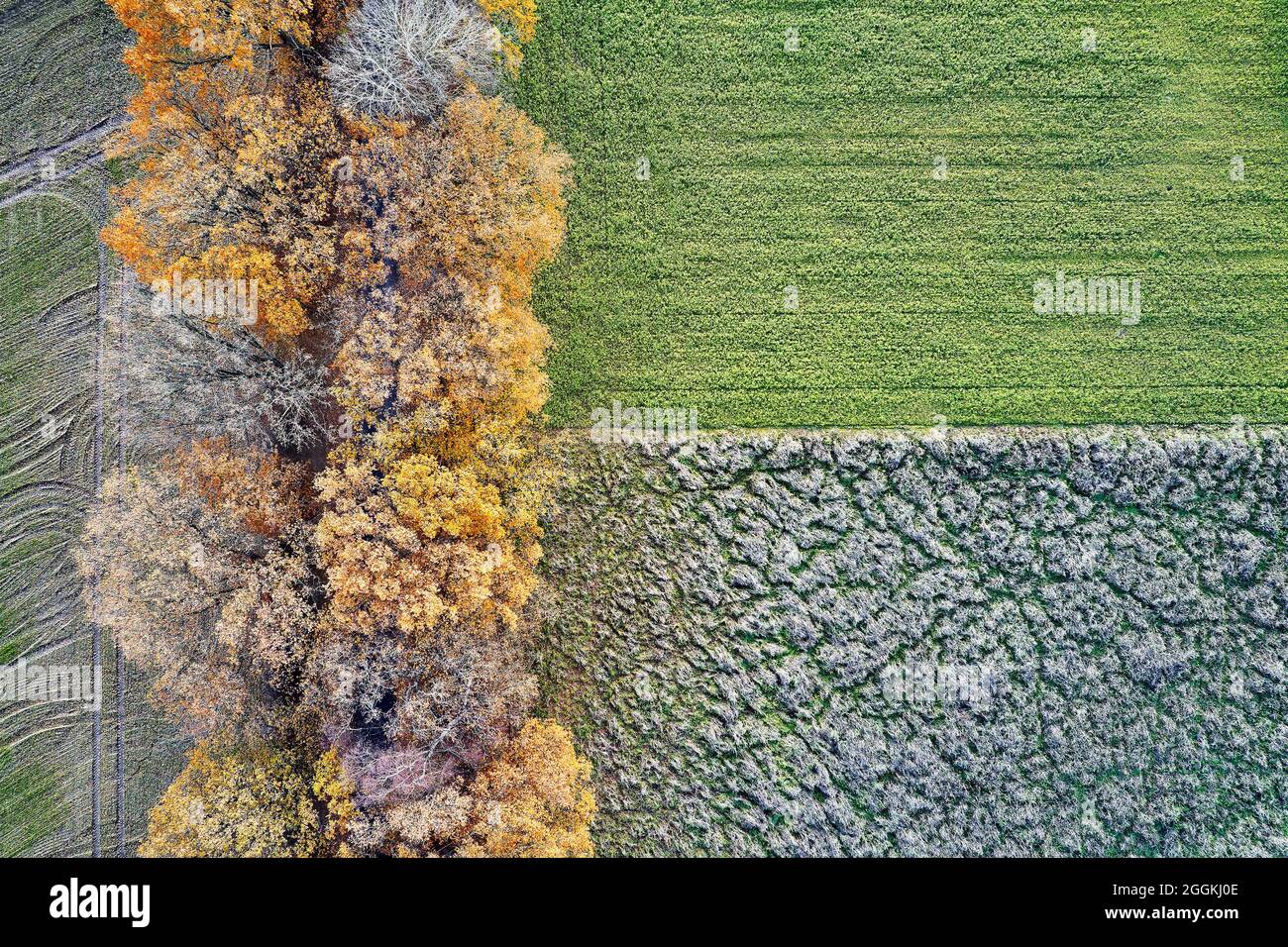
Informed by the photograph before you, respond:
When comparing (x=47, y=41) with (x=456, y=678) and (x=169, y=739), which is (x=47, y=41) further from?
(x=456, y=678)

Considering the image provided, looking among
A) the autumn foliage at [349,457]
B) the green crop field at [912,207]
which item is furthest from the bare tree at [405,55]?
the green crop field at [912,207]

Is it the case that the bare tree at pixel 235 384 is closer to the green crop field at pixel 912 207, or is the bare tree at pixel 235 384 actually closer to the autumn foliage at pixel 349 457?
the autumn foliage at pixel 349 457

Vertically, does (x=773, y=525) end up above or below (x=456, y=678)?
above

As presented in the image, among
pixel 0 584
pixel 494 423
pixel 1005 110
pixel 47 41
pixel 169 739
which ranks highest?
pixel 47 41

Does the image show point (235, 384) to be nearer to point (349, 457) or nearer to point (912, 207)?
point (349, 457)

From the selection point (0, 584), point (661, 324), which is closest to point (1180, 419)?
point (661, 324)

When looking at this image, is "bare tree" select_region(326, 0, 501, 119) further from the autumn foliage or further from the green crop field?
the green crop field

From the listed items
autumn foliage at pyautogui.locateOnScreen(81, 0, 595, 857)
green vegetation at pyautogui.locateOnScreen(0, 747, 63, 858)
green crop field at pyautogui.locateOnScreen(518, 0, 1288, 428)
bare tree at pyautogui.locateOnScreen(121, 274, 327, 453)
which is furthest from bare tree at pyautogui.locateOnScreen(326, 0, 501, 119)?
green vegetation at pyautogui.locateOnScreen(0, 747, 63, 858)
